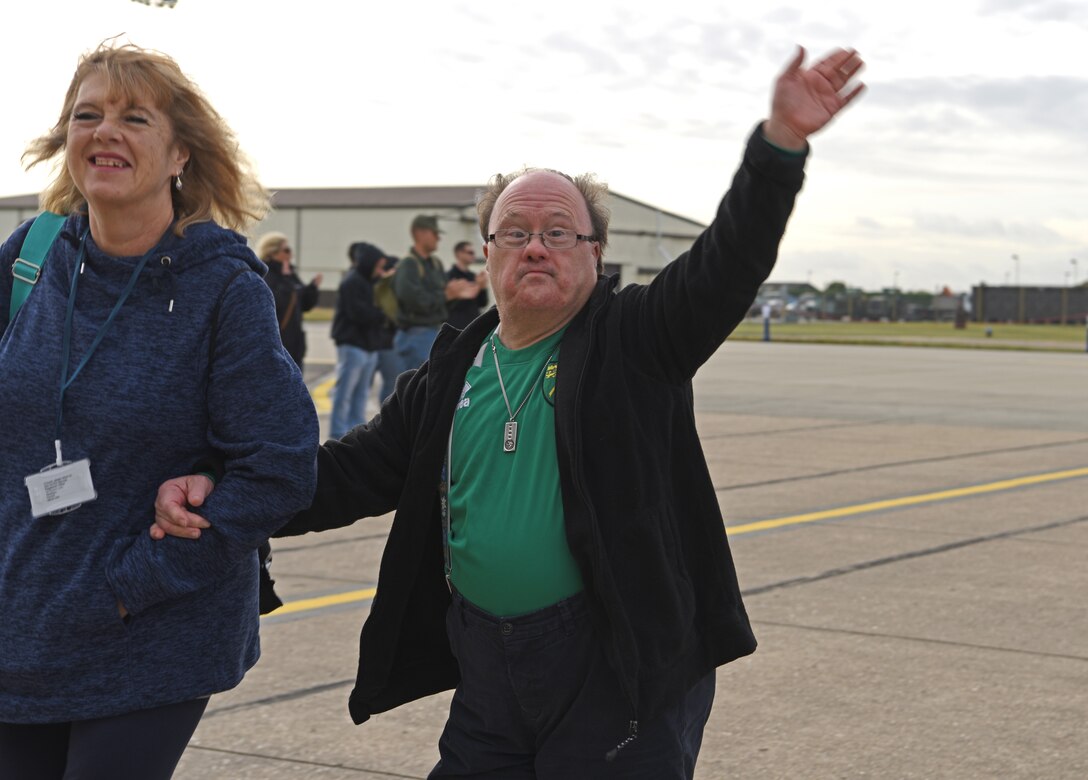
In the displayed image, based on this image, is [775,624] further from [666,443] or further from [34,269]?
[34,269]

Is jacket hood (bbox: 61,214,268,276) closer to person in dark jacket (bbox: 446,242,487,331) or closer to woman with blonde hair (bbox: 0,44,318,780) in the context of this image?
woman with blonde hair (bbox: 0,44,318,780)

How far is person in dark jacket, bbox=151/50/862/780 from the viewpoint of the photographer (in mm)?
2701

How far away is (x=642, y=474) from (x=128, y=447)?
2.98ft

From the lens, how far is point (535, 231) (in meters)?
2.92

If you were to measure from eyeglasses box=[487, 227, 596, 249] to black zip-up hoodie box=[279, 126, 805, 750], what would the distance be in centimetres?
12

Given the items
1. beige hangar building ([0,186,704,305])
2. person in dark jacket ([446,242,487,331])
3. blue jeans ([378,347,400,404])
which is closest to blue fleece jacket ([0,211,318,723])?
person in dark jacket ([446,242,487,331])

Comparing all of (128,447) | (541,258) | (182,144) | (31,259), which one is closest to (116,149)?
(182,144)

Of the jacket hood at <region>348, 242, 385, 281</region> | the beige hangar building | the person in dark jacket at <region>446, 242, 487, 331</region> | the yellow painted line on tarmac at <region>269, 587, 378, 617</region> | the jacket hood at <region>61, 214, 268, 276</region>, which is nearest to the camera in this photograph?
the jacket hood at <region>61, 214, 268, 276</region>

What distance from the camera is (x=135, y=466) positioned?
254 cm

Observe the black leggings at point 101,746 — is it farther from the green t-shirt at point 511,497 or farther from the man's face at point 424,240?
the man's face at point 424,240

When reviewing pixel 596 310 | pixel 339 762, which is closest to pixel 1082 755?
pixel 339 762

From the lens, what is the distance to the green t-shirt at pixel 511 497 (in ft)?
9.14

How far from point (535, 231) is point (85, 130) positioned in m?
0.85

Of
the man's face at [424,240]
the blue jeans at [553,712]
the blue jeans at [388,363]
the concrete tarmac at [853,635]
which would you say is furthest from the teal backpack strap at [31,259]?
the blue jeans at [388,363]
